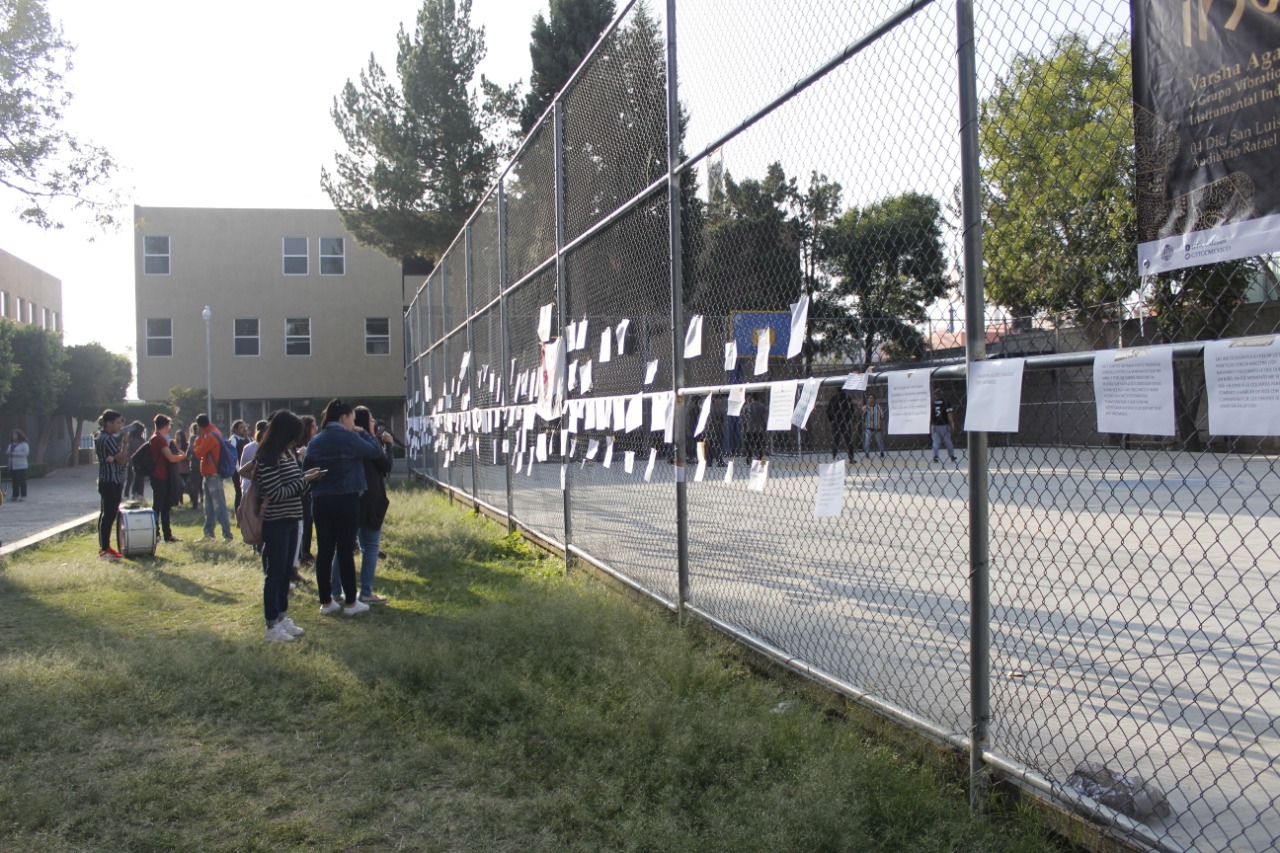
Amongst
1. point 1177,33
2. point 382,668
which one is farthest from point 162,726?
point 1177,33

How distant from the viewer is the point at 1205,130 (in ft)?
7.38

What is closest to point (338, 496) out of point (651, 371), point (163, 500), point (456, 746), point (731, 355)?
point (651, 371)

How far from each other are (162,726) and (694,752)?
2.80 m

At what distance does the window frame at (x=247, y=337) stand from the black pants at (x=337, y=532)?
1322 inches

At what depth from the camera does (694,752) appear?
392 centimetres

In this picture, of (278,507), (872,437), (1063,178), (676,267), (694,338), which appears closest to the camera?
(1063,178)

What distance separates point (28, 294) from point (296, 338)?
893 inches

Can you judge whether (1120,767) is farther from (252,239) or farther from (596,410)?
(252,239)

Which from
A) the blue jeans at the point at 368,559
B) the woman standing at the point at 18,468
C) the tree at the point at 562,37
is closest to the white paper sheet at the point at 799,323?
the blue jeans at the point at 368,559

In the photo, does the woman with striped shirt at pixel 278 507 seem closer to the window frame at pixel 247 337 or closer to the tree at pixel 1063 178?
the tree at pixel 1063 178

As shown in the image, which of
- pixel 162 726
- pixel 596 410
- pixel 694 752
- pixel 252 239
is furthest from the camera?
pixel 252 239

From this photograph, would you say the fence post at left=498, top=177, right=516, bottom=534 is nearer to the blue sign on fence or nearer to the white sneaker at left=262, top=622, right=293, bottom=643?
the white sneaker at left=262, top=622, right=293, bottom=643

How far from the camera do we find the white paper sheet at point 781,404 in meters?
4.23

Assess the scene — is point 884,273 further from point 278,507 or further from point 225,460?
point 225,460
